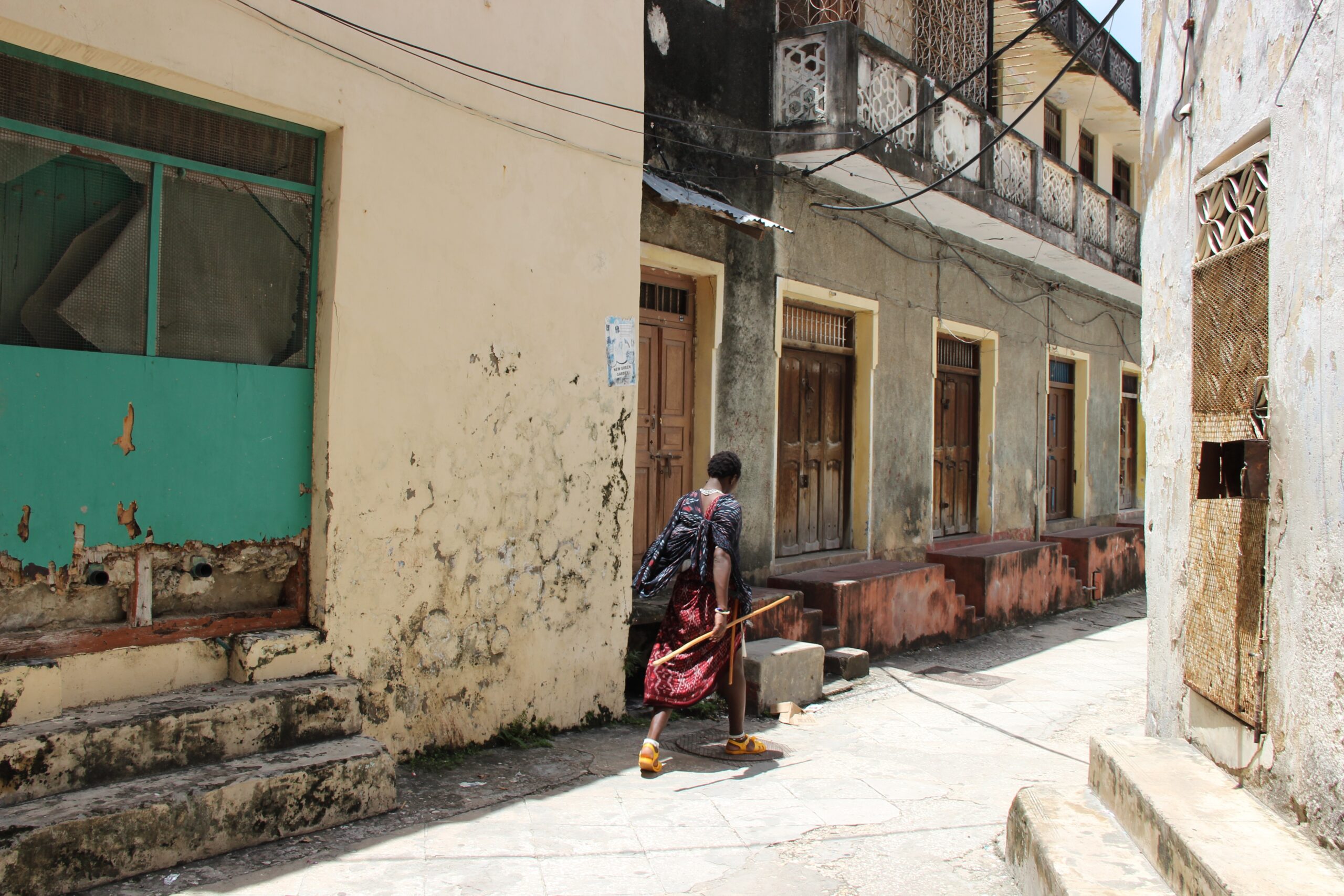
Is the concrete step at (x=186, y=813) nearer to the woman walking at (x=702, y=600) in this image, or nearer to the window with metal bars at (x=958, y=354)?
the woman walking at (x=702, y=600)

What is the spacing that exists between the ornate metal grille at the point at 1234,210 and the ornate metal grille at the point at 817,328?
489 cm

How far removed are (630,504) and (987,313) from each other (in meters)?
7.16

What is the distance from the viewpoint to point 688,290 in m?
7.54

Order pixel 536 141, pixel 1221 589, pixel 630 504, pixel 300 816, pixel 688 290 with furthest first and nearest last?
pixel 688 290, pixel 630 504, pixel 536 141, pixel 300 816, pixel 1221 589

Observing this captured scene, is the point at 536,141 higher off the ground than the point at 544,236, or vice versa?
the point at 536,141

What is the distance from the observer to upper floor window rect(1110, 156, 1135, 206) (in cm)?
1630

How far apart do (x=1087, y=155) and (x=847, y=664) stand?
1109cm

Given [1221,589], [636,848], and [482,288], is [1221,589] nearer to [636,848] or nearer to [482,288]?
[636,848]

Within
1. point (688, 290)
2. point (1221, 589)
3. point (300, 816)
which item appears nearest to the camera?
point (1221, 589)

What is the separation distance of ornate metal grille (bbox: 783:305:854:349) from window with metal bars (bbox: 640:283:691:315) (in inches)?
53.2

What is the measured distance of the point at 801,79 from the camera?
7.86 meters

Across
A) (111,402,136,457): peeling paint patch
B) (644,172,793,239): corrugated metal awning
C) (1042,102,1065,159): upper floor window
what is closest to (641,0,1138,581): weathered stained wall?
(644,172,793,239): corrugated metal awning

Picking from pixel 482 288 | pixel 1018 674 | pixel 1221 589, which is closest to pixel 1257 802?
pixel 1221 589

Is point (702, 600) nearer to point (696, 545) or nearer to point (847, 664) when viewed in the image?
point (696, 545)
